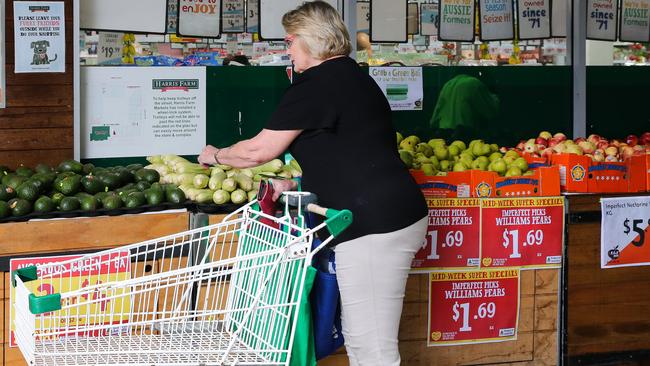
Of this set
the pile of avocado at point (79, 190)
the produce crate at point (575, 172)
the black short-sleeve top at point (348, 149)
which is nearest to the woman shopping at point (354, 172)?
the black short-sleeve top at point (348, 149)

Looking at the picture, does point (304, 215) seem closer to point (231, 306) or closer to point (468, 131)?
point (231, 306)

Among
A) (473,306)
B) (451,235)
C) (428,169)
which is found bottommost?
(473,306)

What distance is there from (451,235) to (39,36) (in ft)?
10.6

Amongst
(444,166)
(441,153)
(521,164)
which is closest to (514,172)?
(521,164)

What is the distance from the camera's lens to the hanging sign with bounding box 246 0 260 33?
7.23 metres

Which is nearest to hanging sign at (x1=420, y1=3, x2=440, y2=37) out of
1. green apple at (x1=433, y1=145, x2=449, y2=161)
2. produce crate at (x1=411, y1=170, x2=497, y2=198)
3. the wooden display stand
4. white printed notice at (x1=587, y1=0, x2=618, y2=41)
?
white printed notice at (x1=587, y1=0, x2=618, y2=41)

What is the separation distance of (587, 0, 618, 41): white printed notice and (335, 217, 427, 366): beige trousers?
15.9 ft

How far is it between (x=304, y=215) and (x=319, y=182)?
166 millimetres

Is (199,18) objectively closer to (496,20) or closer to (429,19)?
(429,19)

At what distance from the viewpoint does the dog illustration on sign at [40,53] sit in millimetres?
6469

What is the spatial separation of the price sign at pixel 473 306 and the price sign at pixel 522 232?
0.09m

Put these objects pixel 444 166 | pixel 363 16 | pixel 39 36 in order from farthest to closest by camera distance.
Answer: pixel 363 16 → pixel 39 36 → pixel 444 166

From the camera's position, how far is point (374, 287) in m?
3.96

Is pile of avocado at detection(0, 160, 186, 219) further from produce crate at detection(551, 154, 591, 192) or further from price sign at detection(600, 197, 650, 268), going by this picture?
price sign at detection(600, 197, 650, 268)
